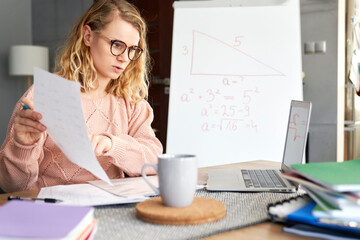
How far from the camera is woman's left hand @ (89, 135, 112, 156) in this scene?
1146mm

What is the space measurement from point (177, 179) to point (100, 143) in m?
0.48

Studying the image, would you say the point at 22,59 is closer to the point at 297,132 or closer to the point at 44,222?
the point at 297,132

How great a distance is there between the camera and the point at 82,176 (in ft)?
4.27

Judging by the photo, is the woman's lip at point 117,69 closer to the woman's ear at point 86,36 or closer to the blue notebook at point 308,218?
the woman's ear at point 86,36

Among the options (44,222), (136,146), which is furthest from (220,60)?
(44,222)

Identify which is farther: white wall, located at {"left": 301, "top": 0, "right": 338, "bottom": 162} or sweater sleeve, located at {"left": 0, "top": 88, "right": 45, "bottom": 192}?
white wall, located at {"left": 301, "top": 0, "right": 338, "bottom": 162}

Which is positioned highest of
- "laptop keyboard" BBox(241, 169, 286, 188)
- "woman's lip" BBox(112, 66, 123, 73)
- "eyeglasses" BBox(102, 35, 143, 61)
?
"eyeglasses" BBox(102, 35, 143, 61)

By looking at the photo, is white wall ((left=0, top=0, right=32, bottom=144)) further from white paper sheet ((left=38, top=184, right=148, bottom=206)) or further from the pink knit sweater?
white paper sheet ((left=38, top=184, right=148, bottom=206))

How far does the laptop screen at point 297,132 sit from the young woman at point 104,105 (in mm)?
462

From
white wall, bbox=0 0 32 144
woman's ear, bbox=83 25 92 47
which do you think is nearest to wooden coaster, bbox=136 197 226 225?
woman's ear, bbox=83 25 92 47

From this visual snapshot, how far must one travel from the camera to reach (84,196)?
90 cm

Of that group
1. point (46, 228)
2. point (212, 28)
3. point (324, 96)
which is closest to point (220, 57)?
point (212, 28)

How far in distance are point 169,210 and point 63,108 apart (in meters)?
0.30

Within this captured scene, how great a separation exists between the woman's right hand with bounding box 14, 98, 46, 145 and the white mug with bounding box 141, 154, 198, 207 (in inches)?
14.5
